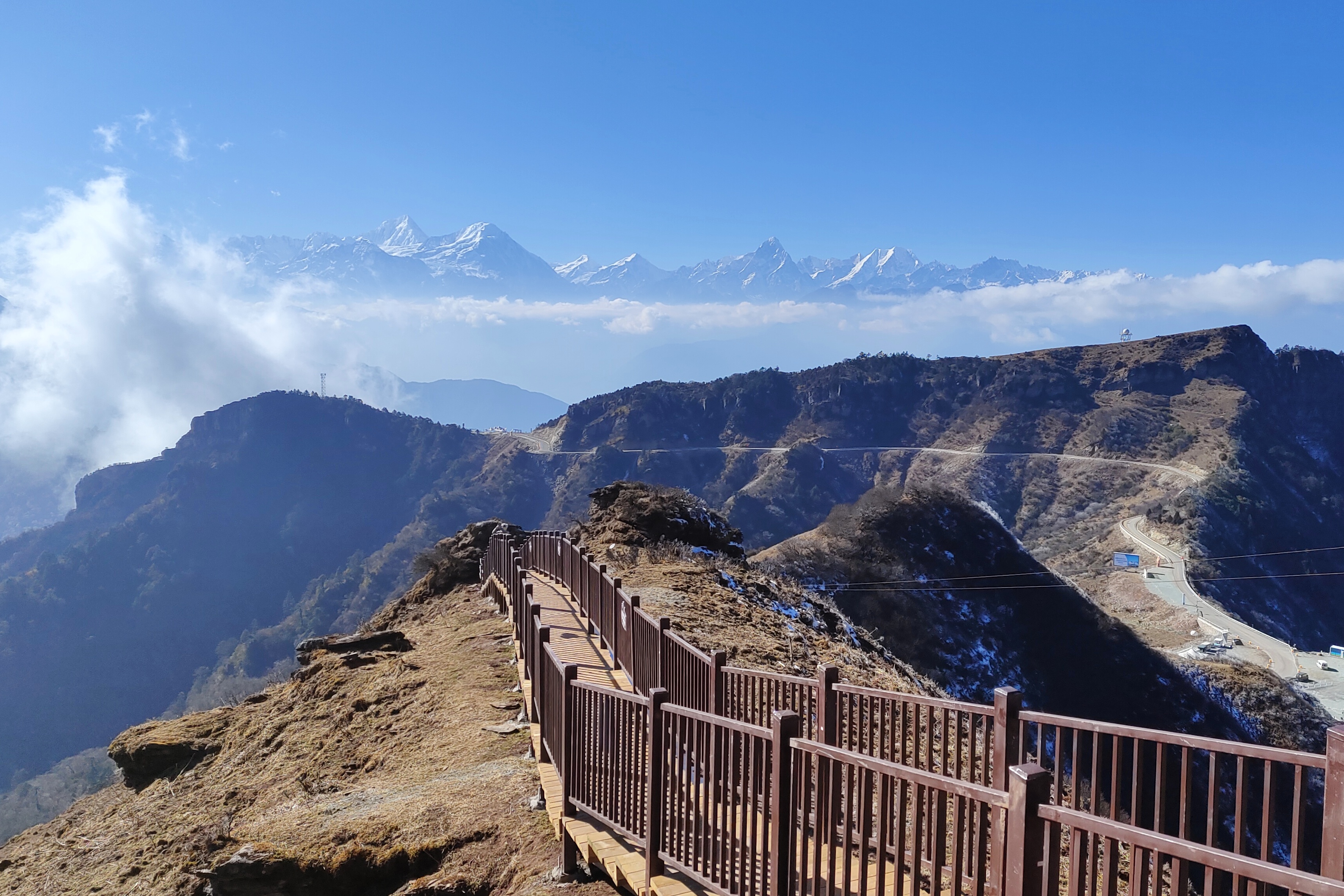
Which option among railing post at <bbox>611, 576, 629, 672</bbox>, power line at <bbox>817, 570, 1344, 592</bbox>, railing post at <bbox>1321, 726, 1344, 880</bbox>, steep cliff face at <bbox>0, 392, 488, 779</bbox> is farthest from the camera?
steep cliff face at <bbox>0, 392, 488, 779</bbox>

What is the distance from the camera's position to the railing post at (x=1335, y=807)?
314 centimetres

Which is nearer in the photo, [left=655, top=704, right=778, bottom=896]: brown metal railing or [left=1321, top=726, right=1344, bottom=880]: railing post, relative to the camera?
[left=1321, top=726, right=1344, bottom=880]: railing post

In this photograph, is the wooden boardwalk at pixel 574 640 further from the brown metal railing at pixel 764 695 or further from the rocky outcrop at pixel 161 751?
the rocky outcrop at pixel 161 751

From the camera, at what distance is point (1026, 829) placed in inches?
108

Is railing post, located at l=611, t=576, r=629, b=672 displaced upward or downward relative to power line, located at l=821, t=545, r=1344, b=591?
upward

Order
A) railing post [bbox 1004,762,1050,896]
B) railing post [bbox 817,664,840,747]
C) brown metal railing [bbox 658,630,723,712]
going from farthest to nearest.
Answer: brown metal railing [bbox 658,630,723,712] < railing post [bbox 817,664,840,747] < railing post [bbox 1004,762,1050,896]

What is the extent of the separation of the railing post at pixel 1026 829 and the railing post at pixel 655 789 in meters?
2.07

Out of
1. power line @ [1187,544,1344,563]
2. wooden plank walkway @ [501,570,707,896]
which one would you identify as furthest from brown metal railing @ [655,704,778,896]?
power line @ [1187,544,1344,563]

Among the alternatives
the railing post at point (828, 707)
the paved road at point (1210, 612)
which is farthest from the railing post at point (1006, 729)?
the paved road at point (1210, 612)

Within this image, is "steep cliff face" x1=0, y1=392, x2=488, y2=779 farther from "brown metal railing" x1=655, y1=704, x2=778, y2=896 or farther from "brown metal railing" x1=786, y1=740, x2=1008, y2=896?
"brown metal railing" x1=786, y1=740, x2=1008, y2=896

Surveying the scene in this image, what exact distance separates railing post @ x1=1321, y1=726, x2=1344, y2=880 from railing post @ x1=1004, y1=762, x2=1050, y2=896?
131cm

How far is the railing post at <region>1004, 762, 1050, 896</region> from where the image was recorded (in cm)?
272

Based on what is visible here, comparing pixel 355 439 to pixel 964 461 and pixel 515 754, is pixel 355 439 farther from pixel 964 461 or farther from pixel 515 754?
pixel 515 754

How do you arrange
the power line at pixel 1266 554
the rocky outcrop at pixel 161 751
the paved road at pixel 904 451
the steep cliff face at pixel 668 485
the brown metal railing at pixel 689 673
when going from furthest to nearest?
the paved road at pixel 904 451 < the steep cliff face at pixel 668 485 < the power line at pixel 1266 554 < the rocky outcrop at pixel 161 751 < the brown metal railing at pixel 689 673
